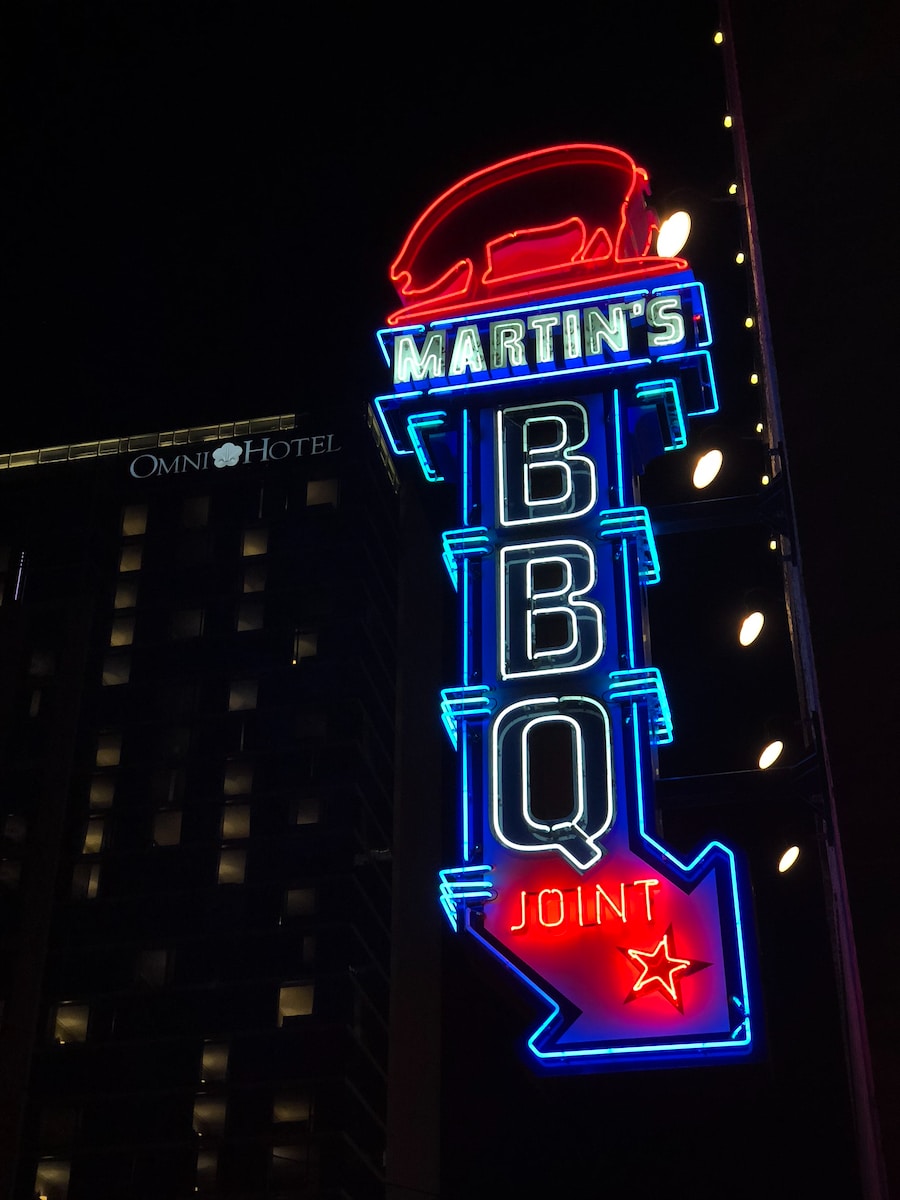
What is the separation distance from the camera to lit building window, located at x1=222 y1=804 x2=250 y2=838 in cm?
5912

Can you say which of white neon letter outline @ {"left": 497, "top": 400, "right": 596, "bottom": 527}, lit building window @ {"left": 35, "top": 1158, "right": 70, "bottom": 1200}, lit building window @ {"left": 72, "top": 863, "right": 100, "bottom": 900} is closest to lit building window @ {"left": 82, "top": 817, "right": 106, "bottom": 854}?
lit building window @ {"left": 72, "top": 863, "right": 100, "bottom": 900}

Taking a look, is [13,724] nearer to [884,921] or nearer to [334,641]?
[334,641]

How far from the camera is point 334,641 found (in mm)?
64812

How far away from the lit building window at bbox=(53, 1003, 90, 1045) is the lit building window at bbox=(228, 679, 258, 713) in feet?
45.8

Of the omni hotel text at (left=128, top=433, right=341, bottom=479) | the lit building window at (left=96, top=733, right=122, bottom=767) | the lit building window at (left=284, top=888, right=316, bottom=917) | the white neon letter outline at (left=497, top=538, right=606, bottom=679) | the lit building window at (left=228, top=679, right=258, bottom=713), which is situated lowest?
the white neon letter outline at (left=497, top=538, right=606, bottom=679)

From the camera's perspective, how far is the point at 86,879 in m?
59.1

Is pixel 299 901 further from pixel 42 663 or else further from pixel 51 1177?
pixel 42 663

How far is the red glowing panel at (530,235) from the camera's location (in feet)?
54.9

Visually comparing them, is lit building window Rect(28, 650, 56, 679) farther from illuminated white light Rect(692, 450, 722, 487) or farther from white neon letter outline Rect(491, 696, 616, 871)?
white neon letter outline Rect(491, 696, 616, 871)

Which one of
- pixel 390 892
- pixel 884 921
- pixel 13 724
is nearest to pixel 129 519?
pixel 13 724

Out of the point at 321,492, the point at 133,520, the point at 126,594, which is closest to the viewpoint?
the point at 126,594

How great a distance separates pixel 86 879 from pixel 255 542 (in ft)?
60.9

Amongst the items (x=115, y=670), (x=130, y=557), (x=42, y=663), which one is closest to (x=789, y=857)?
(x=115, y=670)

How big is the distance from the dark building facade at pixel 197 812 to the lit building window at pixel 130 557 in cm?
10
